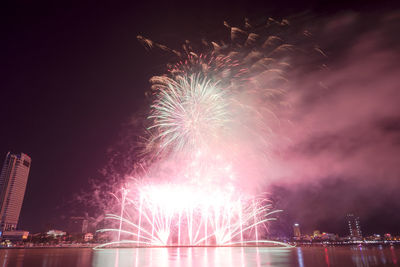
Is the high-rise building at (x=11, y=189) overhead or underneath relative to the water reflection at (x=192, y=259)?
overhead

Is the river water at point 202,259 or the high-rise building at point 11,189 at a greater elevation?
the high-rise building at point 11,189

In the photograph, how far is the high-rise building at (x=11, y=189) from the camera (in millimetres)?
184625

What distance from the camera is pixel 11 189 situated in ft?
623

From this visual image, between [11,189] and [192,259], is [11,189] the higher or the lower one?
the higher one

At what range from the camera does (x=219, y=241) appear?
2338 inches

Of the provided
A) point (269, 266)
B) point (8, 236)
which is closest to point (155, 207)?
point (269, 266)

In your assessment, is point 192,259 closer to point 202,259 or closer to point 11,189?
point 202,259

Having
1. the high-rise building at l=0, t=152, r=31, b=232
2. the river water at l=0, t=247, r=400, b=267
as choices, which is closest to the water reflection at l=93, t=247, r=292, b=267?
the river water at l=0, t=247, r=400, b=267

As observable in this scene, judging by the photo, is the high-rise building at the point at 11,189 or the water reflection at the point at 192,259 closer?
the water reflection at the point at 192,259

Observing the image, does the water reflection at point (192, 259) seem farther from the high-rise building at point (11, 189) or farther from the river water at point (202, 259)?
the high-rise building at point (11, 189)

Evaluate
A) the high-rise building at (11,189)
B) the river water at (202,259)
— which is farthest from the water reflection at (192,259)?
the high-rise building at (11,189)

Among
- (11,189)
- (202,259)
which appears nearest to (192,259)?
(202,259)

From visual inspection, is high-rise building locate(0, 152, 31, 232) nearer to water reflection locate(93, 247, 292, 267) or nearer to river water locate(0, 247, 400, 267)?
river water locate(0, 247, 400, 267)

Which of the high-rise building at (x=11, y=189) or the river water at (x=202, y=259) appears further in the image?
the high-rise building at (x=11, y=189)
